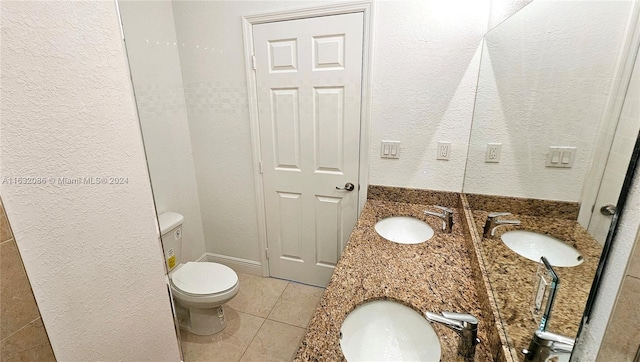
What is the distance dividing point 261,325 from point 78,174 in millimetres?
1470

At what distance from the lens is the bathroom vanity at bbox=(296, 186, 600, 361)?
22.4 inches

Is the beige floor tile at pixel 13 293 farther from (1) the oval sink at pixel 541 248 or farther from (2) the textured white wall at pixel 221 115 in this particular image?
(2) the textured white wall at pixel 221 115

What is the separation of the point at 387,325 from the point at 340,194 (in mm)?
1090

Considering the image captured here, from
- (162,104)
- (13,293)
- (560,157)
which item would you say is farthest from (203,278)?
(560,157)

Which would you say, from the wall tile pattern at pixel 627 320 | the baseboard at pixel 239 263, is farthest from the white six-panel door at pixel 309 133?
the wall tile pattern at pixel 627 320

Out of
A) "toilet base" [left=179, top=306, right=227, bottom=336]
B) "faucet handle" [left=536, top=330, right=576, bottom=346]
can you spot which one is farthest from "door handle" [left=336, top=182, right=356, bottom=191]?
"faucet handle" [left=536, top=330, right=576, bottom=346]

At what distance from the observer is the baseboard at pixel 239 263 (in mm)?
2357

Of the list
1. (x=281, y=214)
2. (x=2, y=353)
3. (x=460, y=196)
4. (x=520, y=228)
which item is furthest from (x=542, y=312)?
(x=281, y=214)

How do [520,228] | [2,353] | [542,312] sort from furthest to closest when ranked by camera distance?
[520,228], [2,353], [542,312]

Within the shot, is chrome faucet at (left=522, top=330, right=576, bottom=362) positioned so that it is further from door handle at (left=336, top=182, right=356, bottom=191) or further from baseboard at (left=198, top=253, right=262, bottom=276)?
baseboard at (left=198, top=253, right=262, bottom=276)

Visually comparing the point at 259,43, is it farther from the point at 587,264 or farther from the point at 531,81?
the point at 587,264

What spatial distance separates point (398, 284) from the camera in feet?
3.40

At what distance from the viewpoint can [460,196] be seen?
1687 mm

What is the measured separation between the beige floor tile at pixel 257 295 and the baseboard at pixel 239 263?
1.6 inches
